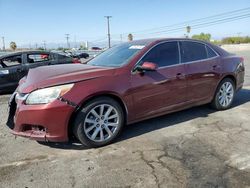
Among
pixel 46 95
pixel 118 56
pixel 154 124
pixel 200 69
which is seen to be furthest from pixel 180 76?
pixel 46 95

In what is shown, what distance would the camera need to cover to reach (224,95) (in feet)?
18.5

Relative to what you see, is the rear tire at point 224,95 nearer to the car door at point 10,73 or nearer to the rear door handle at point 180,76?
the rear door handle at point 180,76

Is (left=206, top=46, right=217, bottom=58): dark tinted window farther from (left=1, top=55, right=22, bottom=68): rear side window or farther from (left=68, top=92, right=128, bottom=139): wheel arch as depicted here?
(left=1, top=55, right=22, bottom=68): rear side window

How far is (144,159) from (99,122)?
2.92 ft

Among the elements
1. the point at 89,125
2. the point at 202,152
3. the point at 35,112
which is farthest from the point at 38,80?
the point at 202,152

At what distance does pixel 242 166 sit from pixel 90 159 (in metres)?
1.91

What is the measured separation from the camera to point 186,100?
4.87 meters

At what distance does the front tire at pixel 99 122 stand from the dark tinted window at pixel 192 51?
5.63 feet

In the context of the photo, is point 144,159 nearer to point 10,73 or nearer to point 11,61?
point 10,73

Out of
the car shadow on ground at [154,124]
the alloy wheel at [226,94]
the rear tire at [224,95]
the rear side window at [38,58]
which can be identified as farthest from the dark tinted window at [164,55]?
the rear side window at [38,58]

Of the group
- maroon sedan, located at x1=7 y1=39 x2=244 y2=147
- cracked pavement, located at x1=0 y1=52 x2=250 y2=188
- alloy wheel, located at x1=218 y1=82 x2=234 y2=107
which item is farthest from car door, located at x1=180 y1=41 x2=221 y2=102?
cracked pavement, located at x1=0 y1=52 x2=250 y2=188

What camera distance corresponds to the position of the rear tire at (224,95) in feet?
18.1

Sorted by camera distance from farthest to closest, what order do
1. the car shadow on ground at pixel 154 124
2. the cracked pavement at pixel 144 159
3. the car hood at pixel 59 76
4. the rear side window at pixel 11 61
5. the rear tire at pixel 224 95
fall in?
1. the rear side window at pixel 11 61
2. the rear tire at pixel 224 95
3. the car shadow on ground at pixel 154 124
4. the car hood at pixel 59 76
5. the cracked pavement at pixel 144 159

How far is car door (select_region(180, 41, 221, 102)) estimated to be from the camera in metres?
4.86
